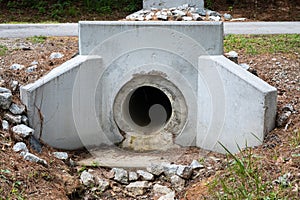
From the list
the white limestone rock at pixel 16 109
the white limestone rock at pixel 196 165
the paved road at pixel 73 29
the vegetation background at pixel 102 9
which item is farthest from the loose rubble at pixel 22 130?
the vegetation background at pixel 102 9

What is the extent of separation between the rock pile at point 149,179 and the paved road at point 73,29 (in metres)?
4.19

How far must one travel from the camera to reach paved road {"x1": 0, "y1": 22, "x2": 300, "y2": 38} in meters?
10.6

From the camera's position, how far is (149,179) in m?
6.91

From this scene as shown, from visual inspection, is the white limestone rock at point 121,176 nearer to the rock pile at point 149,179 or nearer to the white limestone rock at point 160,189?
the rock pile at point 149,179

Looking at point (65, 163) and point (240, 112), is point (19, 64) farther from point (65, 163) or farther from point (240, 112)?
point (240, 112)

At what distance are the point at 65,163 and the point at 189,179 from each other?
1.61 m

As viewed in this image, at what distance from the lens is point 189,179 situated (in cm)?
676

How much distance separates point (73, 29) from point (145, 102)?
2599mm

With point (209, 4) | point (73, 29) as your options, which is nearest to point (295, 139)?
point (73, 29)

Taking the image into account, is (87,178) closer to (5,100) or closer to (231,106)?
(5,100)

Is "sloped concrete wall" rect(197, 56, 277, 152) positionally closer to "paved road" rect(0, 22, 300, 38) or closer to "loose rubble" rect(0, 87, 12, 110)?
"loose rubble" rect(0, 87, 12, 110)

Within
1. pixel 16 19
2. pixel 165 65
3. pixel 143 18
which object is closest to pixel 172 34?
pixel 165 65

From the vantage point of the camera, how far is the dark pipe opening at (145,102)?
8833 mm

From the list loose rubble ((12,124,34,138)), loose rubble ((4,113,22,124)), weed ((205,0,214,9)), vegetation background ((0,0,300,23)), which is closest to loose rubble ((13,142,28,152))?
loose rubble ((12,124,34,138))
